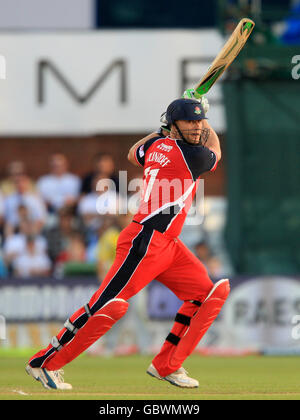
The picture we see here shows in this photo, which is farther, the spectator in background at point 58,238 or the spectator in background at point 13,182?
the spectator in background at point 13,182

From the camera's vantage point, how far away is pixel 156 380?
816 cm

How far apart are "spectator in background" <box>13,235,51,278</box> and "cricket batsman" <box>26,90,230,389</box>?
663cm

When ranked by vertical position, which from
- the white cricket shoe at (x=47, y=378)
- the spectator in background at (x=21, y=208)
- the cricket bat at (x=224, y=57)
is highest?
the cricket bat at (x=224, y=57)

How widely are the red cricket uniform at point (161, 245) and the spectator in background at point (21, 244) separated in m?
6.80

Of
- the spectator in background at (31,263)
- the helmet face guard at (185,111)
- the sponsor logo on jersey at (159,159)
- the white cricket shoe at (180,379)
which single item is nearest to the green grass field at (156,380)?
the white cricket shoe at (180,379)

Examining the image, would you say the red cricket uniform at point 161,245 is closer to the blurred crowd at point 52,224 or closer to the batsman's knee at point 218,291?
the batsman's knee at point 218,291

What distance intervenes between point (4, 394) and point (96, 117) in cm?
1047

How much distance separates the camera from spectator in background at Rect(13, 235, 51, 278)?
45.7 feet

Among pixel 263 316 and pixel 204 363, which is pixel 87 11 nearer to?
pixel 263 316

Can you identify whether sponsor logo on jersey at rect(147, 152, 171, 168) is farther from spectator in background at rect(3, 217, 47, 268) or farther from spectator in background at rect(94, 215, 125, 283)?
spectator in background at rect(3, 217, 47, 268)

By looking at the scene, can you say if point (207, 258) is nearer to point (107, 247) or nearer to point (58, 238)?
point (107, 247)

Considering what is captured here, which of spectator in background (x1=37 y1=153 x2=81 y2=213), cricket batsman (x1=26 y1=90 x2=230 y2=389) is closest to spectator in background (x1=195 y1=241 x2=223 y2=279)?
spectator in background (x1=37 y1=153 x2=81 y2=213)

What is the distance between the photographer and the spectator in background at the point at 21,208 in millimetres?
14359
